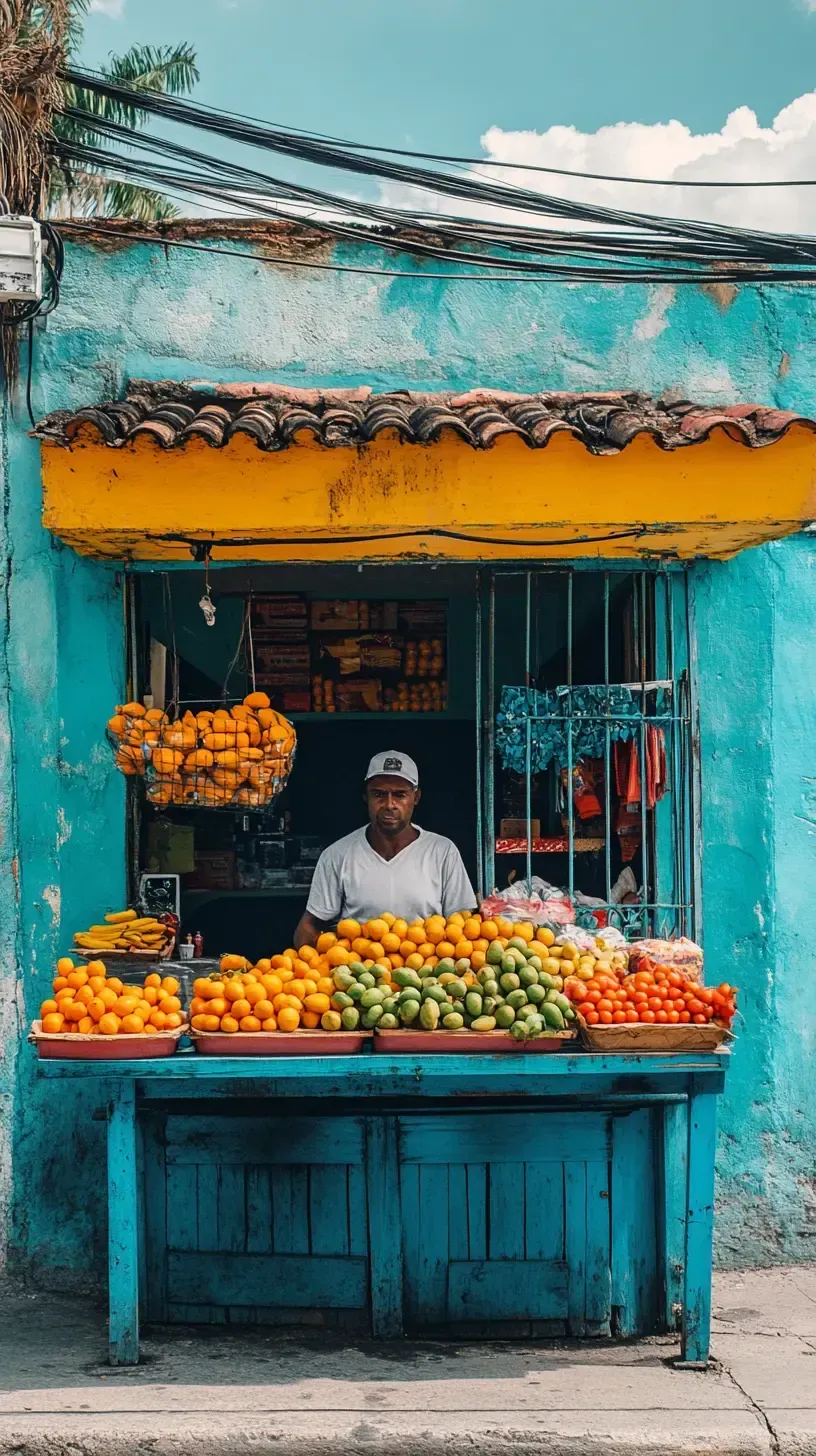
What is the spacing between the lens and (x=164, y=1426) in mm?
4227

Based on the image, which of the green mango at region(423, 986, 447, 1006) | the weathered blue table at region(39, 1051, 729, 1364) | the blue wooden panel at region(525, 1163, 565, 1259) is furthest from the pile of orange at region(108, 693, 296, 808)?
the blue wooden panel at region(525, 1163, 565, 1259)

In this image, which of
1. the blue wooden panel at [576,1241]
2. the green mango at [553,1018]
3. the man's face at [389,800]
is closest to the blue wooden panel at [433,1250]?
the blue wooden panel at [576,1241]

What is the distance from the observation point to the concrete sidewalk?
4191 millimetres

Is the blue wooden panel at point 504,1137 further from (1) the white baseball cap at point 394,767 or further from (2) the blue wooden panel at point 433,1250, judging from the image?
(1) the white baseball cap at point 394,767

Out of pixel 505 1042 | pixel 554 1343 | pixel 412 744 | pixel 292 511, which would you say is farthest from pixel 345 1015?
pixel 412 744

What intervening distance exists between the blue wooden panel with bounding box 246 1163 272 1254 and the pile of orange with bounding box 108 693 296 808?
1.54m

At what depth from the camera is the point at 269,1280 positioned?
5.22 m

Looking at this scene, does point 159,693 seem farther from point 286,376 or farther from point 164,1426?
point 164,1426

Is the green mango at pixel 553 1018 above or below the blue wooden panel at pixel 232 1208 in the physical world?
above

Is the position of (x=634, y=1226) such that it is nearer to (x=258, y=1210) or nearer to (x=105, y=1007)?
(x=258, y=1210)

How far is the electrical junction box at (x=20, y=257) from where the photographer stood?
548 cm

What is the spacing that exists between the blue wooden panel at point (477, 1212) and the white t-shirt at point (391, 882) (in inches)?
48.6

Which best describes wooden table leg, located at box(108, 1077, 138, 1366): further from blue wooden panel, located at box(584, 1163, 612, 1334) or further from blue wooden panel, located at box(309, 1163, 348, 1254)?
blue wooden panel, located at box(584, 1163, 612, 1334)

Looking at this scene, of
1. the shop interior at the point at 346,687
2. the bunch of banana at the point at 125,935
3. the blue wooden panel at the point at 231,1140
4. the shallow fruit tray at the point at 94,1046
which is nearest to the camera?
the shallow fruit tray at the point at 94,1046
